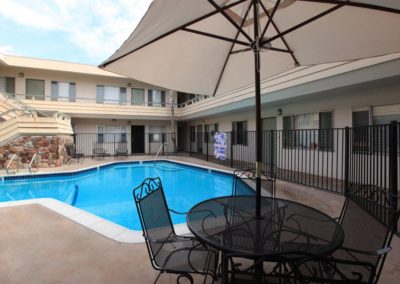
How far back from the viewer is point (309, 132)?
8219 mm

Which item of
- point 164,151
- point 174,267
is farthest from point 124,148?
point 174,267

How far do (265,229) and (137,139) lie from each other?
16.3 metres

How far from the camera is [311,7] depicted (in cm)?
253

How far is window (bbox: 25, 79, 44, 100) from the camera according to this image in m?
14.1

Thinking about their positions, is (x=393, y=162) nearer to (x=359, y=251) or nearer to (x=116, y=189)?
(x=359, y=251)

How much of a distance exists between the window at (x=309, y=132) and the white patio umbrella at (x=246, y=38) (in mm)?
4305

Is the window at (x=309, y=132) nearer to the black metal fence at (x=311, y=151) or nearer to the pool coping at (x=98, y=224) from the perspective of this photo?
the black metal fence at (x=311, y=151)

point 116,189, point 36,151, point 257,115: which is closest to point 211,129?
point 116,189

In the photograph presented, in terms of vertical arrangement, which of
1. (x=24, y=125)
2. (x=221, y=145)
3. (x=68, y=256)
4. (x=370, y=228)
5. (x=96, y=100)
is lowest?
(x=68, y=256)

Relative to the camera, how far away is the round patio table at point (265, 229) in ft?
5.49

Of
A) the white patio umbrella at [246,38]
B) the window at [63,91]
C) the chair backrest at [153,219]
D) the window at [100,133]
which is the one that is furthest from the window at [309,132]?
the window at [63,91]

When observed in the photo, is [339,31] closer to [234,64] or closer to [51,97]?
[234,64]

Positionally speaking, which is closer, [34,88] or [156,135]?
[34,88]

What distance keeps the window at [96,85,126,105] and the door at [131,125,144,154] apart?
6.90 feet
